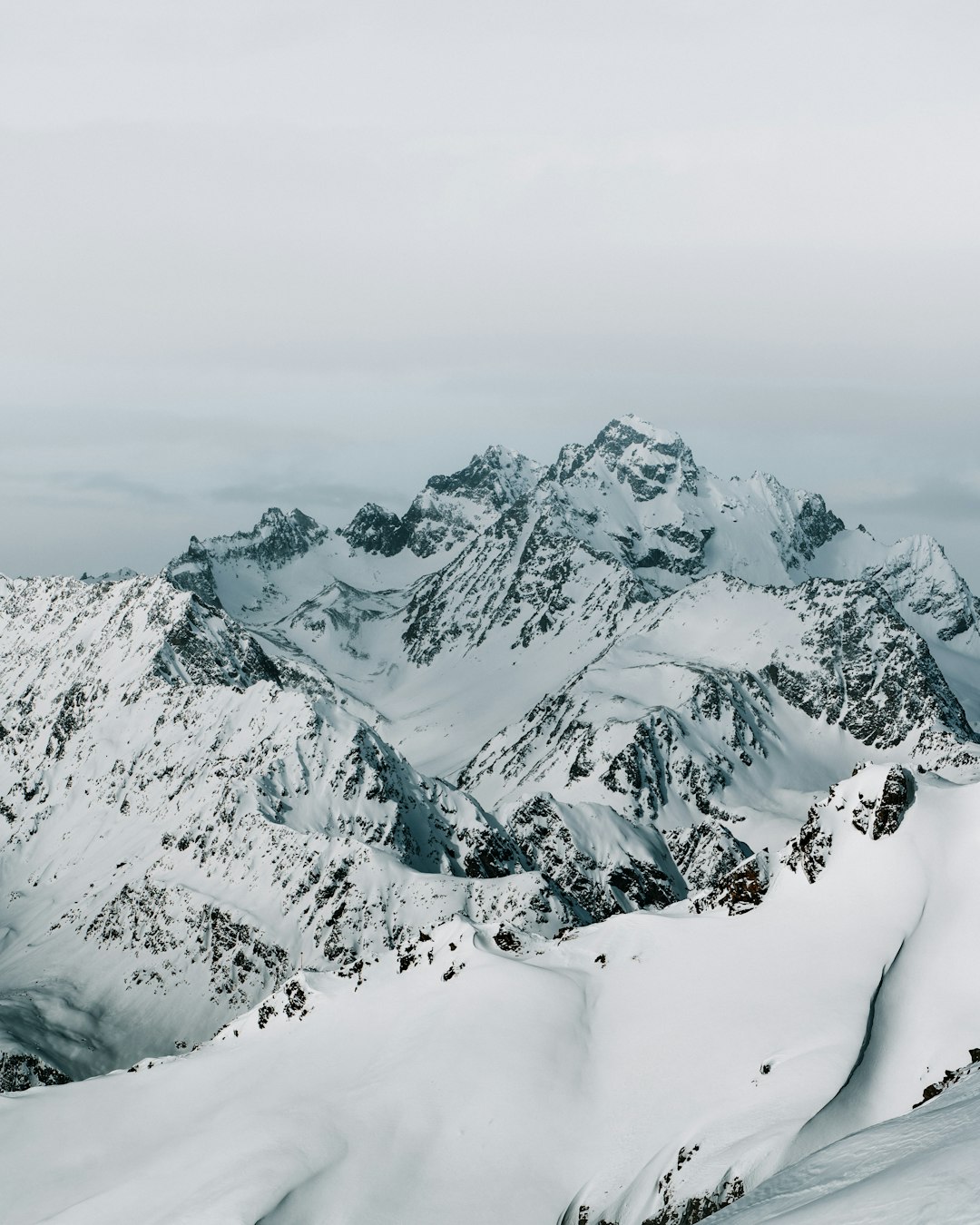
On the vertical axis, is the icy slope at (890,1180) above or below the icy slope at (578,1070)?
above

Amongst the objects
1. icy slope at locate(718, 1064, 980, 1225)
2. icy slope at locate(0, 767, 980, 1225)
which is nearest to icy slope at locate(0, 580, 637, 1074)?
icy slope at locate(0, 767, 980, 1225)

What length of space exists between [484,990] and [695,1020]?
12.3 m

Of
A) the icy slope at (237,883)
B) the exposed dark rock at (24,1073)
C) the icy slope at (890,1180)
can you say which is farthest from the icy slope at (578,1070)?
the exposed dark rock at (24,1073)

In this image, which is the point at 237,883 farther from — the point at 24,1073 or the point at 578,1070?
the point at 578,1070

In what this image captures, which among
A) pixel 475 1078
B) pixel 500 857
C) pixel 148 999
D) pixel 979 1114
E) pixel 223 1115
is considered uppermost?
pixel 979 1114

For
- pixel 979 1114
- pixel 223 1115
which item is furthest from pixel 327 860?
pixel 979 1114

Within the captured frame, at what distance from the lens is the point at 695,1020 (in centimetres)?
4928

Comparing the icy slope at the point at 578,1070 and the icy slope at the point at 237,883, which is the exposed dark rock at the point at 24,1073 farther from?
the icy slope at the point at 578,1070

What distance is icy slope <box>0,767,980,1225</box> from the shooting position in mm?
41406

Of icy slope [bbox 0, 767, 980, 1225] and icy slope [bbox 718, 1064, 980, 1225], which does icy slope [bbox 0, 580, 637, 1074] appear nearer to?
icy slope [bbox 0, 767, 980, 1225]

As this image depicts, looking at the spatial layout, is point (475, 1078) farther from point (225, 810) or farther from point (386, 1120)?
point (225, 810)

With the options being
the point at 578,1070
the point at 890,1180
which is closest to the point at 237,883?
the point at 578,1070

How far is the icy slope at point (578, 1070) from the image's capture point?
41.4m

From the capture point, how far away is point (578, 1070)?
48781 mm
